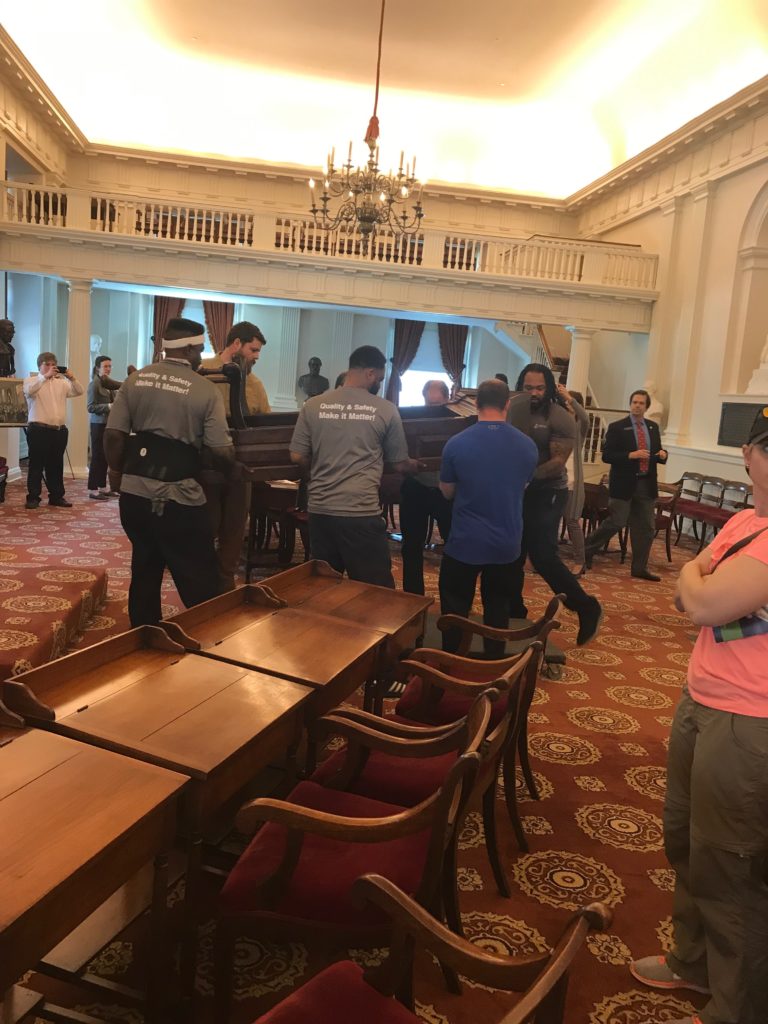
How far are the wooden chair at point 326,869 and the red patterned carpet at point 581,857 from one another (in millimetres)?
405

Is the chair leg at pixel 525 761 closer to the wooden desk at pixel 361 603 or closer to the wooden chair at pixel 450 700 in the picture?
the wooden chair at pixel 450 700

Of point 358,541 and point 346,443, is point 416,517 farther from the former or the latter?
point 346,443

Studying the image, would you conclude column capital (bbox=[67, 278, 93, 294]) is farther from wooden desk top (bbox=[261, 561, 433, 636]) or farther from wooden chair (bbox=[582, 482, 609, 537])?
wooden desk top (bbox=[261, 561, 433, 636])

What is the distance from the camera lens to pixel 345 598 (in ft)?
10.4

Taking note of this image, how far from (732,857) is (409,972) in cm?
80

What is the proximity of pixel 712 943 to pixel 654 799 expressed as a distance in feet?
4.44

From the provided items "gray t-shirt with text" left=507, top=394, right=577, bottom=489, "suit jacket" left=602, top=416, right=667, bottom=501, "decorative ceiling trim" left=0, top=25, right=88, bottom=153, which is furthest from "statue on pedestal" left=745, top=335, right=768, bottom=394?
"decorative ceiling trim" left=0, top=25, right=88, bottom=153

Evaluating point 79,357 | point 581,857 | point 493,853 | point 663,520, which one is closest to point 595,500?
point 663,520

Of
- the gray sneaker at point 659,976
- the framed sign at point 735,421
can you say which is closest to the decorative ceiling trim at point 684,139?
the framed sign at point 735,421

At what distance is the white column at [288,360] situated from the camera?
55.0 ft

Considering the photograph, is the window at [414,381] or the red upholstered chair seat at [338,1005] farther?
the window at [414,381]

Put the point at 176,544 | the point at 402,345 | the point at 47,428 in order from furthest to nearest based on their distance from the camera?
the point at 402,345, the point at 47,428, the point at 176,544

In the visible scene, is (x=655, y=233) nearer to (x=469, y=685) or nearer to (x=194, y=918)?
(x=469, y=685)

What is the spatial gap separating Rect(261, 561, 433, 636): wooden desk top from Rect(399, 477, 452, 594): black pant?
1419 mm
